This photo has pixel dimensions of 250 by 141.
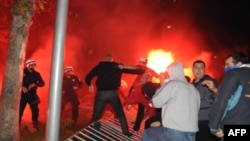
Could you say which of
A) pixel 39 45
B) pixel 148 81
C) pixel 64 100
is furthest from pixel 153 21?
pixel 148 81

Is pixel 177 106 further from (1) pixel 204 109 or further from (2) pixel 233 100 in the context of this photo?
(1) pixel 204 109

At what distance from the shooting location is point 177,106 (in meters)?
4.85

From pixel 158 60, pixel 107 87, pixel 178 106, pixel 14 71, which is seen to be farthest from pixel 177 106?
pixel 158 60

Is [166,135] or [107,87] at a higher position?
[107,87]

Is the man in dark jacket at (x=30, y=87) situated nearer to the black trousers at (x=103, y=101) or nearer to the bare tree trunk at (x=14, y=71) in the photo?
the bare tree trunk at (x=14, y=71)

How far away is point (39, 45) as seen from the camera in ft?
60.8

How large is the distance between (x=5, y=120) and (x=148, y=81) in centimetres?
330

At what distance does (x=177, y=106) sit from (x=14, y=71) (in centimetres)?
392

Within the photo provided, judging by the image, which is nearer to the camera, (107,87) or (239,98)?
(239,98)

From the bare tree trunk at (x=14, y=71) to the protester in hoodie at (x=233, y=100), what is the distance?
14.5 feet

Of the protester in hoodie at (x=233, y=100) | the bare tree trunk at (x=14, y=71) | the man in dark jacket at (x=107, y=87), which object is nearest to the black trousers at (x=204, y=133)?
the protester in hoodie at (x=233, y=100)

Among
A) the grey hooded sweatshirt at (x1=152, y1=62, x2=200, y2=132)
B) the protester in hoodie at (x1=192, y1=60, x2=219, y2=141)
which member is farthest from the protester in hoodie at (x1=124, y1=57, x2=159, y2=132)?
the grey hooded sweatshirt at (x1=152, y1=62, x2=200, y2=132)

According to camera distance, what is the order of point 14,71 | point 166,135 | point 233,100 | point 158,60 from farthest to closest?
point 158,60, point 14,71, point 166,135, point 233,100

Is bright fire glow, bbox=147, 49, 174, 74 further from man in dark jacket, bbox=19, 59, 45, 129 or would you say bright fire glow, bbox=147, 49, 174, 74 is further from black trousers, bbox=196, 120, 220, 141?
black trousers, bbox=196, 120, 220, 141
